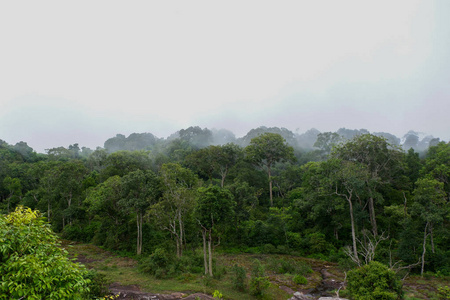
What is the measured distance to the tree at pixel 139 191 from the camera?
811 inches

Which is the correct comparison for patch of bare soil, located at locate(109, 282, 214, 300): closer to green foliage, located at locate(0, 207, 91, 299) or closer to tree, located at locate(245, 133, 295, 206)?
green foliage, located at locate(0, 207, 91, 299)

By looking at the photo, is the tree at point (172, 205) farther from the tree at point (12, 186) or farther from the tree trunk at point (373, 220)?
the tree at point (12, 186)

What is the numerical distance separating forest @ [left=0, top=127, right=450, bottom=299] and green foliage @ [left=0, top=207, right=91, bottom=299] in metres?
11.0

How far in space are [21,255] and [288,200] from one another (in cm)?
3329

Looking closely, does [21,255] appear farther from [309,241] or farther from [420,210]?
[309,241]

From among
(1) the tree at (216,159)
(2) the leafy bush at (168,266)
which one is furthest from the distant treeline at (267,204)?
(2) the leafy bush at (168,266)

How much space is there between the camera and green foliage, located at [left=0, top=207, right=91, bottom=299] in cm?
377

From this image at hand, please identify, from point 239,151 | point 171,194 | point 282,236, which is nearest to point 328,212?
point 282,236

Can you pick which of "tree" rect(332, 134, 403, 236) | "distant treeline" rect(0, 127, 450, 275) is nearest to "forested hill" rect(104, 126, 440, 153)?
"distant treeline" rect(0, 127, 450, 275)

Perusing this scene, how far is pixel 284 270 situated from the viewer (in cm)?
1880

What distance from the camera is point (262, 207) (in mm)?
34375

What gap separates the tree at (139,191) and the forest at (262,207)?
0.29 ft

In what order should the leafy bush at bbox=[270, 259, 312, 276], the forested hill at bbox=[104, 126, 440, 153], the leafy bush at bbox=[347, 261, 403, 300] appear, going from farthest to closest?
1. the forested hill at bbox=[104, 126, 440, 153]
2. the leafy bush at bbox=[270, 259, 312, 276]
3. the leafy bush at bbox=[347, 261, 403, 300]

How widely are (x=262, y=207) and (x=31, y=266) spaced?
32.5 metres
